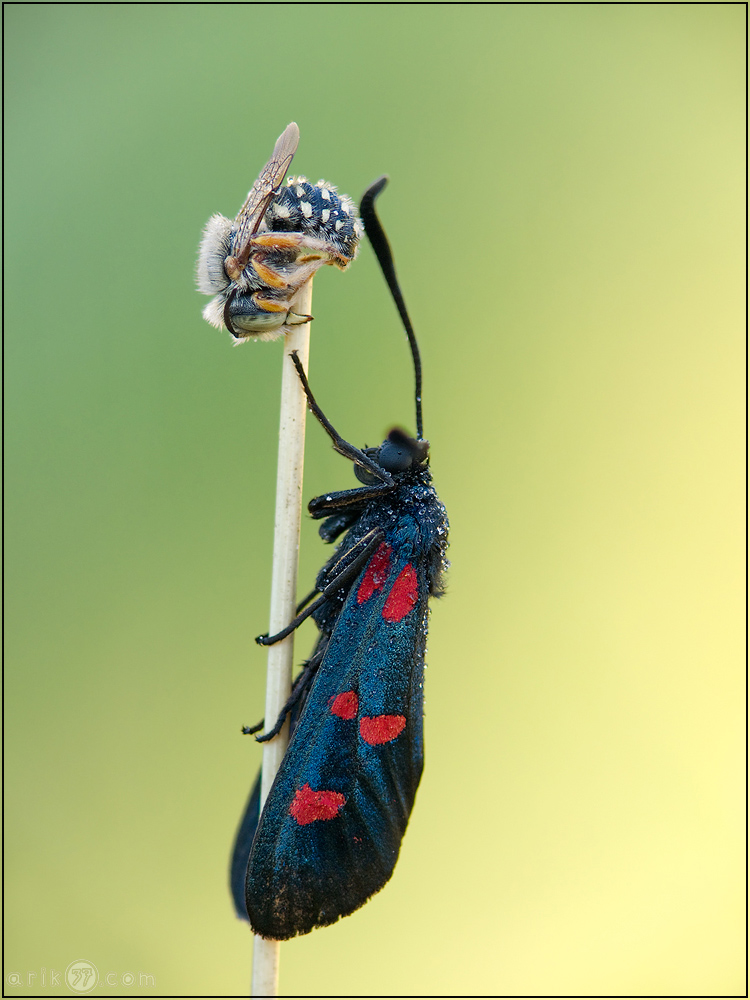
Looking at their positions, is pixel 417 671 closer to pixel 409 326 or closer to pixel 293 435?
pixel 293 435

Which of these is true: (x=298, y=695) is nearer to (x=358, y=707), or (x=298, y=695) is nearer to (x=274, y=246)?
(x=358, y=707)

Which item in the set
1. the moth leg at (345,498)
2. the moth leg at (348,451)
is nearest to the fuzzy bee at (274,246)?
the moth leg at (348,451)

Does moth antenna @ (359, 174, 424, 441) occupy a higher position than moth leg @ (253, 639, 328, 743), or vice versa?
moth antenna @ (359, 174, 424, 441)

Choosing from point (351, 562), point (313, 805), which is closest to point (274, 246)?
point (351, 562)

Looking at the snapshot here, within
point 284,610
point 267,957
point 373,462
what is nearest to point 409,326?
point 373,462

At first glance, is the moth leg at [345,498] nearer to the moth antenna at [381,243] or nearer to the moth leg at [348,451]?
the moth leg at [348,451]

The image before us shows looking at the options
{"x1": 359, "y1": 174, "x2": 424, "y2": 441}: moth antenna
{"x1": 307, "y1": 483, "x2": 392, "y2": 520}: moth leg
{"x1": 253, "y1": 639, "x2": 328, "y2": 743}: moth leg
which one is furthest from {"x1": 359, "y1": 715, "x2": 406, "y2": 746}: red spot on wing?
{"x1": 359, "y1": 174, "x2": 424, "y2": 441}: moth antenna

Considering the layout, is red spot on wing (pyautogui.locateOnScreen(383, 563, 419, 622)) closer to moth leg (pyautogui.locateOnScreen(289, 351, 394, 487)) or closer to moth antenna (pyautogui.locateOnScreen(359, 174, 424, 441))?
moth leg (pyautogui.locateOnScreen(289, 351, 394, 487))
